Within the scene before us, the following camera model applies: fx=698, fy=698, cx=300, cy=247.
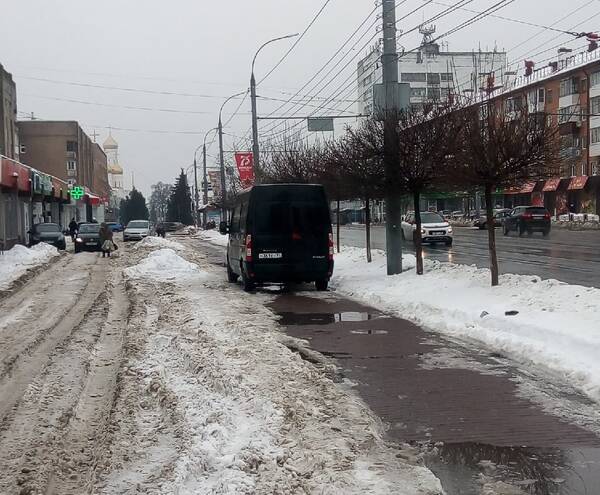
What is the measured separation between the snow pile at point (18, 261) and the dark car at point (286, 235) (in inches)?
283

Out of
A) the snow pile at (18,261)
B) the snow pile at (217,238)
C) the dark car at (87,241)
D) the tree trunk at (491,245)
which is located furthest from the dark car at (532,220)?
the tree trunk at (491,245)

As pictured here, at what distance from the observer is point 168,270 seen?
71.6ft

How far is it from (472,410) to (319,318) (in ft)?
19.1

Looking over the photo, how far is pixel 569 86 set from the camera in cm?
5819

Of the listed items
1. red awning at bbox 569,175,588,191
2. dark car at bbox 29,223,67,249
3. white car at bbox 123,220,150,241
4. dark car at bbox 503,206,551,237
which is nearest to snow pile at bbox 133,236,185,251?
dark car at bbox 29,223,67,249

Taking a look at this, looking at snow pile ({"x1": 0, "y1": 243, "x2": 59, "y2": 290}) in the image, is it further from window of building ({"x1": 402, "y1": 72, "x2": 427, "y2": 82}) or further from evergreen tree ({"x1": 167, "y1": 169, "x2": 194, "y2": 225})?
evergreen tree ({"x1": 167, "y1": 169, "x2": 194, "y2": 225})

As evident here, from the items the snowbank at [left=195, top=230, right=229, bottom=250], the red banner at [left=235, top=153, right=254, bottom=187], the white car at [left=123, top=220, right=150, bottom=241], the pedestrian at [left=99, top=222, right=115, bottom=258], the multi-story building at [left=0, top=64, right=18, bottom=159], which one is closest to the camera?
the pedestrian at [left=99, top=222, right=115, bottom=258]

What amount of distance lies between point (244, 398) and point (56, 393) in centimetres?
214

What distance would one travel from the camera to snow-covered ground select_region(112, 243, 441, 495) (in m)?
4.55

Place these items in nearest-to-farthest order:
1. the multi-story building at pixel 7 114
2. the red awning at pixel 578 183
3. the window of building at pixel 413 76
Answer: the red awning at pixel 578 183
the multi-story building at pixel 7 114
the window of building at pixel 413 76

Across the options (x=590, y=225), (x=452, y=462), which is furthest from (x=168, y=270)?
(x=590, y=225)

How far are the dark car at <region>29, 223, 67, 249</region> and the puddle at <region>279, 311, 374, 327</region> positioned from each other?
3076cm

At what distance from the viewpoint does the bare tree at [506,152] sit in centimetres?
1227

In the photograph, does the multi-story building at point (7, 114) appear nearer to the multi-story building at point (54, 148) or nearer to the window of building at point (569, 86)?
the multi-story building at point (54, 148)
